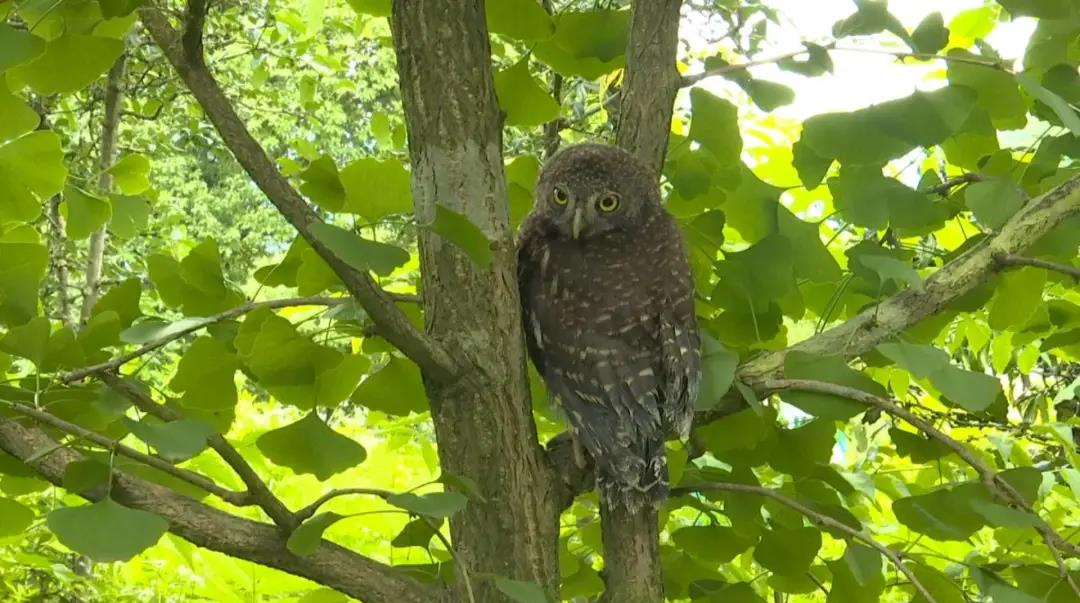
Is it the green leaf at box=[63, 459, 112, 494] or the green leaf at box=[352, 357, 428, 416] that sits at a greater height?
the green leaf at box=[352, 357, 428, 416]

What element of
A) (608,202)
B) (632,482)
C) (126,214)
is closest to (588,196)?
(608,202)

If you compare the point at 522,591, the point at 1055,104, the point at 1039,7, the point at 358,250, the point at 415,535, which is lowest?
the point at 522,591

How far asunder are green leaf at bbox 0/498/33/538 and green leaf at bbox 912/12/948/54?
91cm

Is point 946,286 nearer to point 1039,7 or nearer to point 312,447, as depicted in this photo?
point 1039,7

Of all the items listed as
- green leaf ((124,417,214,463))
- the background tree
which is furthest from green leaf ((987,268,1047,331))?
green leaf ((124,417,214,463))

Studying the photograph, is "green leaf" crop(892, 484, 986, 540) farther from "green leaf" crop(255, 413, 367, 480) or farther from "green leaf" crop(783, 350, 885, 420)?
"green leaf" crop(255, 413, 367, 480)

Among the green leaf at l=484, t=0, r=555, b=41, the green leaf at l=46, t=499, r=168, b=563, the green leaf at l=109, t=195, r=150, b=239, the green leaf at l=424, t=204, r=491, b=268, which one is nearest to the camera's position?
the green leaf at l=46, t=499, r=168, b=563

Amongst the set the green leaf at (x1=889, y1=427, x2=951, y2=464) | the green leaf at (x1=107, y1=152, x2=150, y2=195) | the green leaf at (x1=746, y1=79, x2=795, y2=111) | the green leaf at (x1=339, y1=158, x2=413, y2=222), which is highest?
the green leaf at (x1=107, y1=152, x2=150, y2=195)

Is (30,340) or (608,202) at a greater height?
(608,202)

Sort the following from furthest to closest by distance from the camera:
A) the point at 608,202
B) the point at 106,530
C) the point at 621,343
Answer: the point at 608,202 < the point at 621,343 < the point at 106,530

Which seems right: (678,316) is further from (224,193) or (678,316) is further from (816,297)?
(224,193)

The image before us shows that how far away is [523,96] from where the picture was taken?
1101 millimetres

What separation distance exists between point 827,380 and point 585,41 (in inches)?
Result: 18.2

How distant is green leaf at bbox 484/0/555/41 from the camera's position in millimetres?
1057
